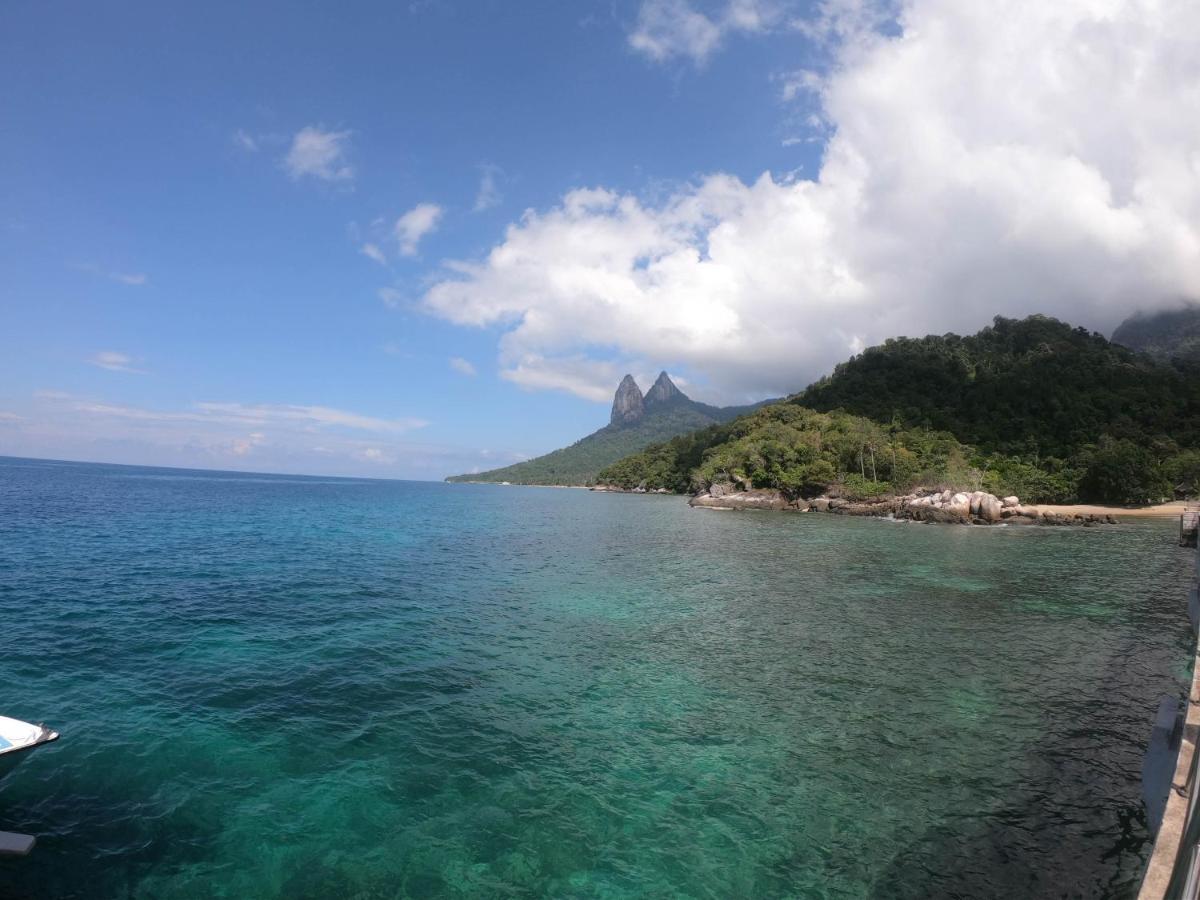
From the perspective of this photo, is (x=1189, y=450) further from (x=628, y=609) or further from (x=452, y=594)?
(x=452, y=594)

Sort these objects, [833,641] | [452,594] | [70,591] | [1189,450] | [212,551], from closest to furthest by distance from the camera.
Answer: [833,641] < [70,591] < [452,594] < [212,551] < [1189,450]

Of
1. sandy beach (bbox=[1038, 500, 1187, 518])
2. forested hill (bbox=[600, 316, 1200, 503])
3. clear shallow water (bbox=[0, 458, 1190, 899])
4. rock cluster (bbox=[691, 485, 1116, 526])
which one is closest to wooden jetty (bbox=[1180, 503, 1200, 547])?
rock cluster (bbox=[691, 485, 1116, 526])

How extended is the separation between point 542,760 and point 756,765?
15.0 feet

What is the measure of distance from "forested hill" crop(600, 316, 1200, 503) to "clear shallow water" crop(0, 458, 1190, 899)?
67.7m

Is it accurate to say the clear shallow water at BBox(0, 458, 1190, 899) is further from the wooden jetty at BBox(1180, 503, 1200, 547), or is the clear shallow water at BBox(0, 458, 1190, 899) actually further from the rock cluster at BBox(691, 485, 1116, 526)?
the rock cluster at BBox(691, 485, 1116, 526)

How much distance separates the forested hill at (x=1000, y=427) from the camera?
8256 cm

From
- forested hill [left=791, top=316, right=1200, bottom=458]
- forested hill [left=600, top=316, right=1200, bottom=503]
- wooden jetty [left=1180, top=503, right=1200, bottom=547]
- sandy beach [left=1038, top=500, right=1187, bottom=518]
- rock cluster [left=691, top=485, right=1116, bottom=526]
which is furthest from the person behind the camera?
forested hill [left=791, top=316, right=1200, bottom=458]

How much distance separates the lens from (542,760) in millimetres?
11398

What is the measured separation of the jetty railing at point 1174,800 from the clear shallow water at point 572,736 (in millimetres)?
547

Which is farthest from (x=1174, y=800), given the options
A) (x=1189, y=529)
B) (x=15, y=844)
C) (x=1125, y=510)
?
(x=1125, y=510)

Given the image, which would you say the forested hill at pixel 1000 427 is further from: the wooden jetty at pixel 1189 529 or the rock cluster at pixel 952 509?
the wooden jetty at pixel 1189 529

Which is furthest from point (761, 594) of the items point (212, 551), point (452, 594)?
point (212, 551)

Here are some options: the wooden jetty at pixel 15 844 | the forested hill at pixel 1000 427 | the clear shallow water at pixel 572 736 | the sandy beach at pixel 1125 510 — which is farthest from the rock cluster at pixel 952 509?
the wooden jetty at pixel 15 844

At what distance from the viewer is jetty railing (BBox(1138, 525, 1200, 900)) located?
167 inches
